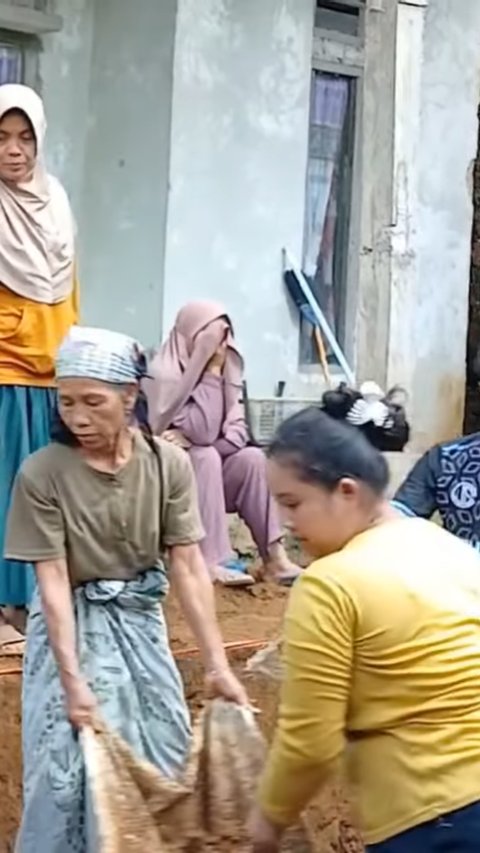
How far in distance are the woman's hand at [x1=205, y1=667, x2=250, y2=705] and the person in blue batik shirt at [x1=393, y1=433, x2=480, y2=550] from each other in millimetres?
715

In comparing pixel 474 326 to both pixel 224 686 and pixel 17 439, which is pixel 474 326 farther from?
pixel 224 686

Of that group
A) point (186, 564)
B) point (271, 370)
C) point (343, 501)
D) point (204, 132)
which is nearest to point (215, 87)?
point (204, 132)

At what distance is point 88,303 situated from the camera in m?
8.93

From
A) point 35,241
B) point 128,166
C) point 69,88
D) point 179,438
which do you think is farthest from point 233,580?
point 69,88

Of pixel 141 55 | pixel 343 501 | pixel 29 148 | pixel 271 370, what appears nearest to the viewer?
pixel 343 501

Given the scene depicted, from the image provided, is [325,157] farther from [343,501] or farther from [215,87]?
[343,501]

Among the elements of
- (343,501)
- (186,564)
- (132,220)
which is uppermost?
(132,220)

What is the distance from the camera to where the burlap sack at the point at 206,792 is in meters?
4.14

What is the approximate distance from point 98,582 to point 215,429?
3.48 meters

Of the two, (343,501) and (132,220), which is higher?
(132,220)

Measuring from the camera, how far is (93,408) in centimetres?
404

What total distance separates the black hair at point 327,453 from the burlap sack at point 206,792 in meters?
1.34

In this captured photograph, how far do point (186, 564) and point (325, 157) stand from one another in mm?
6159

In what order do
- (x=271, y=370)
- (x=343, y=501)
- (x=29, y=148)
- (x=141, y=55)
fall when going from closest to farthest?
(x=343, y=501)
(x=29, y=148)
(x=141, y=55)
(x=271, y=370)
